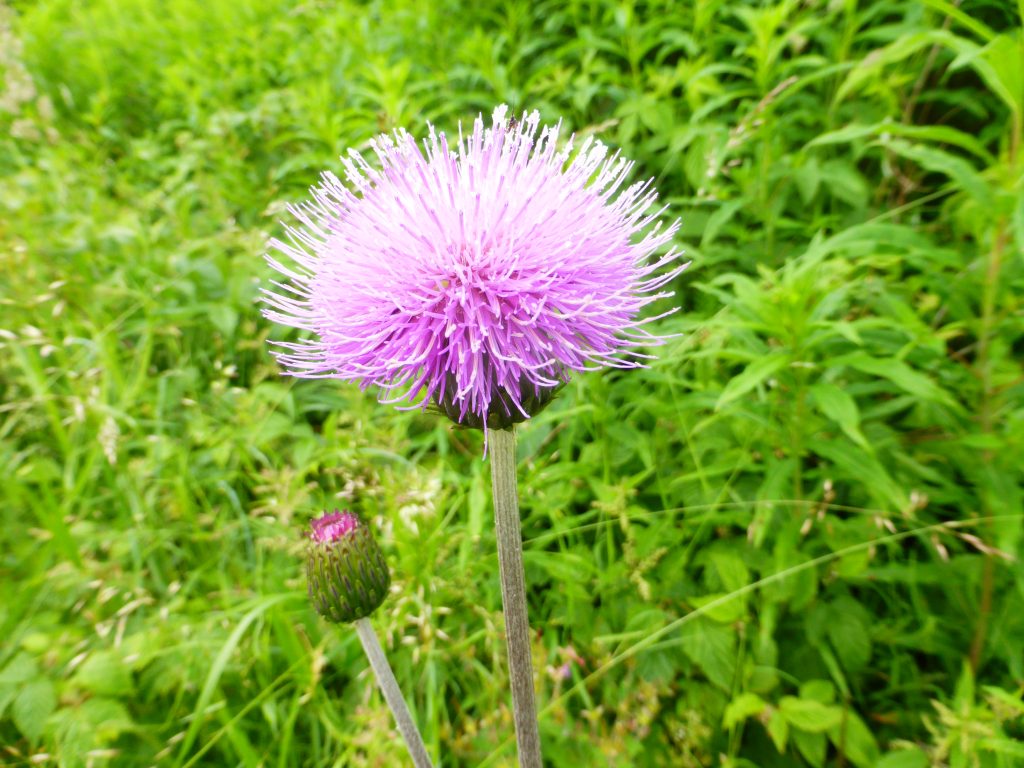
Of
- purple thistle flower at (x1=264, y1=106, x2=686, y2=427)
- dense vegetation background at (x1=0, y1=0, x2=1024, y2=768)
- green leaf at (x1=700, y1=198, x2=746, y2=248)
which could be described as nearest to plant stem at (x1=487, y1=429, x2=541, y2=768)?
purple thistle flower at (x1=264, y1=106, x2=686, y2=427)

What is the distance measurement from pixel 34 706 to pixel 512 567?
185cm

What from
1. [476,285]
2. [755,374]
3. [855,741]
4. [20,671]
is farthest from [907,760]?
[20,671]

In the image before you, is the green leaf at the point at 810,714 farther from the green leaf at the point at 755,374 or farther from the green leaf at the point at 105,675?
the green leaf at the point at 105,675

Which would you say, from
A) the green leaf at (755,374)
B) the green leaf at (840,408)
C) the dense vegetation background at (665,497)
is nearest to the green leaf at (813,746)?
the dense vegetation background at (665,497)

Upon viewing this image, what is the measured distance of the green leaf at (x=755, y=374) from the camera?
1689 millimetres

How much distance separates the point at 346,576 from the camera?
1431mm

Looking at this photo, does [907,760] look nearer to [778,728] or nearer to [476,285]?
[778,728]

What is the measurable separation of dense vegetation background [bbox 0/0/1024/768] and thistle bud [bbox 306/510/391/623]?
0.54 meters

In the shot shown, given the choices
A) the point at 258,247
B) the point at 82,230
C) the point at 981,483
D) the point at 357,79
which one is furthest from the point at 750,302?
the point at 82,230

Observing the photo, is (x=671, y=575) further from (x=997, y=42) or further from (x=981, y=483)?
(x=997, y=42)

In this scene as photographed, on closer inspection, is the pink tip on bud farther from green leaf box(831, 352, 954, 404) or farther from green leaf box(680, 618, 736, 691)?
green leaf box(831, 352, 954, 404)

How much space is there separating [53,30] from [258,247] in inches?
251

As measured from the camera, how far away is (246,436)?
2598mm

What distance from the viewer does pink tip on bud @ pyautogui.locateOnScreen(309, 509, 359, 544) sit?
1504 mm
